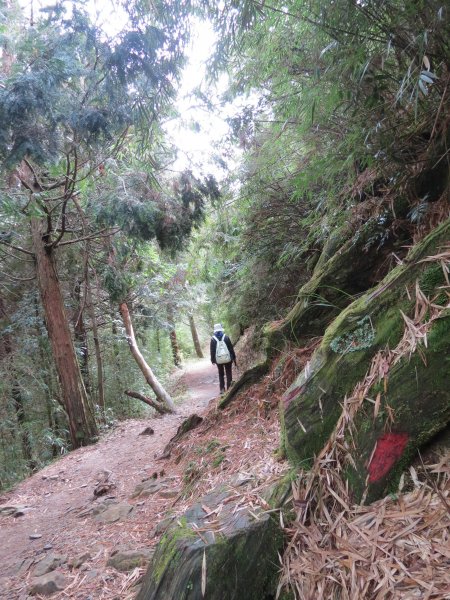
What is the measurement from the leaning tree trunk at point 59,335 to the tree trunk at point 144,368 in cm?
280

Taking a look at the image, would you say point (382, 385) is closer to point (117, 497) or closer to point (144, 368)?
point (117, 497)

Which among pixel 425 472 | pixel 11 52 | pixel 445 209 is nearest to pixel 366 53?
pixel 445 209

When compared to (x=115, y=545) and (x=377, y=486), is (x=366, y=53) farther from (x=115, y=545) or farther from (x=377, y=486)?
(x=115, y=545)

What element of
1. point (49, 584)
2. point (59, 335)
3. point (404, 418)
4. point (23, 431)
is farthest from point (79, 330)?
point (404, 418)

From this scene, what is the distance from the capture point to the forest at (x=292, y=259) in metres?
1.96

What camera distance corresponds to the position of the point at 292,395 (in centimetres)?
267

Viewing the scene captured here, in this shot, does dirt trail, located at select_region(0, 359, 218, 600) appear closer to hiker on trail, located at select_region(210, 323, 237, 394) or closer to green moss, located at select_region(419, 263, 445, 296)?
hiker on trail, located at select_region(210, 323, 237, 394)

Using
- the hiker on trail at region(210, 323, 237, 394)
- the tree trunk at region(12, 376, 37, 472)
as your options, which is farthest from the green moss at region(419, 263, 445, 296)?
the tree trunk at region(12, 376, 37, 472)

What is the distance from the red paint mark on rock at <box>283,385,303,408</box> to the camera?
261 centimetres

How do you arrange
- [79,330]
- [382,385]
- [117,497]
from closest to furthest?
1. [382,385]
2. [117,497]
3. [79,330]

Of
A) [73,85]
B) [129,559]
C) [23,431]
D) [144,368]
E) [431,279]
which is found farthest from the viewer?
[144,368]

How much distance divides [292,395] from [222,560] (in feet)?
3.35

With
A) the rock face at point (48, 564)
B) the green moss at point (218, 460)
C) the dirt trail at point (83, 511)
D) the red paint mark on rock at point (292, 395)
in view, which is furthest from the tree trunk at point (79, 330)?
the red paint mark on rock at point (292, 395)

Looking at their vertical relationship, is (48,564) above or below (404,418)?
below
